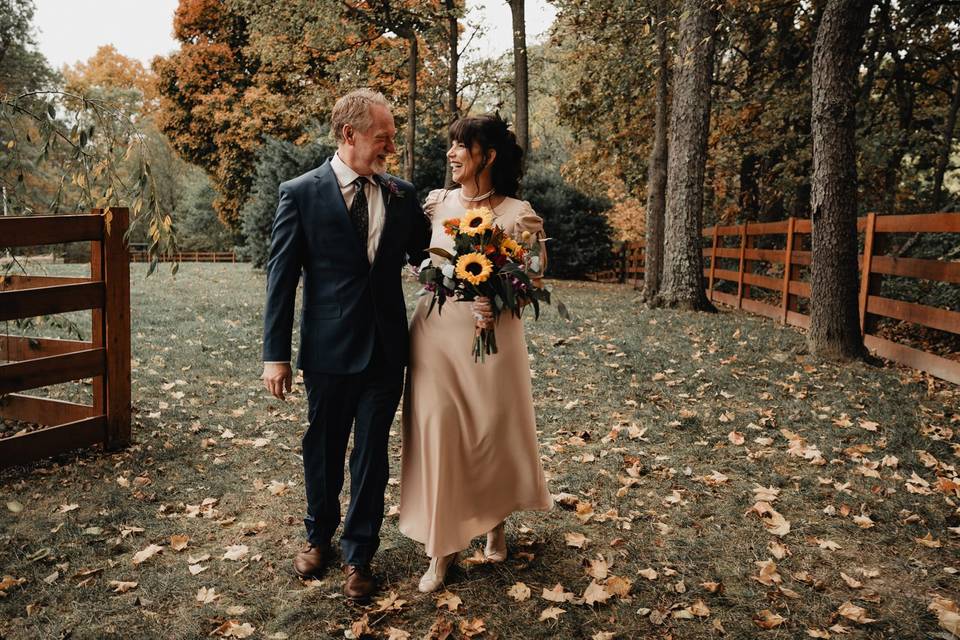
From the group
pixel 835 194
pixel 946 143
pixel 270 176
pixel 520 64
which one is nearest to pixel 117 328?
pixel 835 194

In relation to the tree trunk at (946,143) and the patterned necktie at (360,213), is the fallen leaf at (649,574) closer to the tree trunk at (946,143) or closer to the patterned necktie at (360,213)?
the patterned necktie at (360,213)

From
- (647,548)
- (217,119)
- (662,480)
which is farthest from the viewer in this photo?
(217,119)

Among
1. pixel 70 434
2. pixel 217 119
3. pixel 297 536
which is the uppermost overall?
pixel 217 119

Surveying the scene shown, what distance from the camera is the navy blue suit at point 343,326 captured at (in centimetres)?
301

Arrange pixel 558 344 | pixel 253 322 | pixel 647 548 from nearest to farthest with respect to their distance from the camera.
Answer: pixel 647 548
pixel 558 344
pixel 253 322

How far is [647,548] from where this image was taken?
143 inches

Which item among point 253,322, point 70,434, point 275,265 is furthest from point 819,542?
point 253,322

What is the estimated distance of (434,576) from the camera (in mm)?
3215

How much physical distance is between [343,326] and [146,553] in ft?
5.47

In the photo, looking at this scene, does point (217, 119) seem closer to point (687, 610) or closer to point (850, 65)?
point (850, 65)

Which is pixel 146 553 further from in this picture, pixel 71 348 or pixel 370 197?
→ pixel 71 348

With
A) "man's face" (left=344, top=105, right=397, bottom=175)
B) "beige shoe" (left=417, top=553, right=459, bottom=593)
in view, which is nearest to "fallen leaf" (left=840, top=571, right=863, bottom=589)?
"beige shoe" (left=417, top=553, right=459, bottom=593)

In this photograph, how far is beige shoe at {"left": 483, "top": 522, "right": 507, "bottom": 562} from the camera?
348cm

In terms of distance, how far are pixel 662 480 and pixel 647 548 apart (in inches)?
38.1
